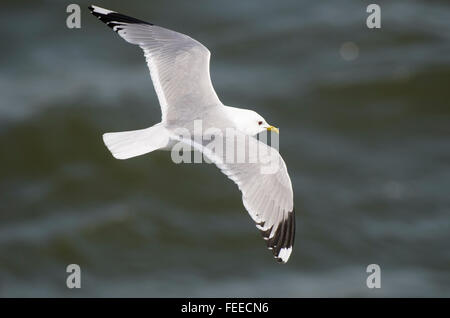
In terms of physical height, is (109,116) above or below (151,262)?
above

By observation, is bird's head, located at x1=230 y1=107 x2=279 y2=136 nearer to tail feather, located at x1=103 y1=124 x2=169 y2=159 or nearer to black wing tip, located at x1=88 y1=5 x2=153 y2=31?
tail feather, located at x1=103 y1=124 x2=169 y2=159

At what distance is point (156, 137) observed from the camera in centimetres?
398

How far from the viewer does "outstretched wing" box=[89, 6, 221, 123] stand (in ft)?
14.2

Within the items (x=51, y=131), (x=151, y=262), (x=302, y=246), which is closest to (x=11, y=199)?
(x=51, y=131)

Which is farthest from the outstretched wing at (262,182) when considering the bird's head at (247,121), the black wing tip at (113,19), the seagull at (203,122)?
the black wing tip at (113,19)

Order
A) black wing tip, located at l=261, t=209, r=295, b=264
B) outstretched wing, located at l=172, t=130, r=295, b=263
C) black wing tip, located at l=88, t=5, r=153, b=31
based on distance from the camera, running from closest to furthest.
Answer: outstretched wing, located at l=172, t=130, r=295, b=263, black wing tip, located at l=261, t=209, r=295, b=264, black wing tip, located at l=88, t=5, r=153, b=31

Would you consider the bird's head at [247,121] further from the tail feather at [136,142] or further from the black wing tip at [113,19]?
the black wing tip at [113,19]

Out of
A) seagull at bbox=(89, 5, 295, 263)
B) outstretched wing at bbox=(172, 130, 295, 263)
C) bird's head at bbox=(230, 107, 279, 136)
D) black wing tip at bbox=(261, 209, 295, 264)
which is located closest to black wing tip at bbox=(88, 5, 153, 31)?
seagull at bbox=(89, 5, 295, 263)

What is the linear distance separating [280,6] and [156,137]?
519 cm

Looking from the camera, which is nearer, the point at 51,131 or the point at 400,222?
the point at 400,222

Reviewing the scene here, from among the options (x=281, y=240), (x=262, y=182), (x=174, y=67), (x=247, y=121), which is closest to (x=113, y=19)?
(x=174, y=67)

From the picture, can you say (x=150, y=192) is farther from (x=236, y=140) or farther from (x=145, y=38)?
(x=236, y=140)

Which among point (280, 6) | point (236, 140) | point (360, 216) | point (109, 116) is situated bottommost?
point (236, 140)

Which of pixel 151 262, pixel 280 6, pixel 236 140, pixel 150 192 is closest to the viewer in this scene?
pixel 236 140
